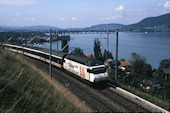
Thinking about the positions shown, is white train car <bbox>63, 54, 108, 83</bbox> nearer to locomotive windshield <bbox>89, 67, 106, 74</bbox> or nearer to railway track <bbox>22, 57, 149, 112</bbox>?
locomotive windshield <bbox>89, 67, 106, 74</bbox>

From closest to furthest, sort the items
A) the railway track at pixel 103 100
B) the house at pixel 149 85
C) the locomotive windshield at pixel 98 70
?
the railway track at pixel 103 100 < the locomotive windshield at pixel 98 70 < the house at pixel 149 85

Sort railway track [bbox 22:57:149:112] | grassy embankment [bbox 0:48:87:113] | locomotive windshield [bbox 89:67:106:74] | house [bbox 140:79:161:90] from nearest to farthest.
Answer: grassy embankment [bbox 0:48:87:113]
railway track [bbox 22:57:149:112]
locomotive windshield [bbox 89:67:106:74]
house [bbox 140:79:161:90]

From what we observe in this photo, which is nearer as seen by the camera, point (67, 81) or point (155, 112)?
point (155, 112)

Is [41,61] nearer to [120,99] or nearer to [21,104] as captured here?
[120,99]

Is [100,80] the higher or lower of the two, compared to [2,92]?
lower

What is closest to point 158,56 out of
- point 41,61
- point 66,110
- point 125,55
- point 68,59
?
point 125,55

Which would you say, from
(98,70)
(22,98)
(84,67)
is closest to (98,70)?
(98,70)

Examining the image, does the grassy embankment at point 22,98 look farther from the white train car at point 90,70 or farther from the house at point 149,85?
the house at point 149,85

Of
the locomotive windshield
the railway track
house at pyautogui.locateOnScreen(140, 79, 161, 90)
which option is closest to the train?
the locomotive windshield

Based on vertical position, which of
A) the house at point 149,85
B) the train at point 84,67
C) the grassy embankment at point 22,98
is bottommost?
the house at point 149,85

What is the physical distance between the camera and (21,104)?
5.07 meters

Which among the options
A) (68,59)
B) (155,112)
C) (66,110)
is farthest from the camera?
(68,59)

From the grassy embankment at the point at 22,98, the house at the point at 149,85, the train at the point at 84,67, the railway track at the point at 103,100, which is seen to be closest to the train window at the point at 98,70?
the train at the point at 84,67

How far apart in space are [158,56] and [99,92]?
7265 cm
